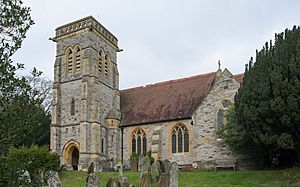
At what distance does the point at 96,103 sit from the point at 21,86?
23281 millimetres

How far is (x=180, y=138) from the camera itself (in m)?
27.8

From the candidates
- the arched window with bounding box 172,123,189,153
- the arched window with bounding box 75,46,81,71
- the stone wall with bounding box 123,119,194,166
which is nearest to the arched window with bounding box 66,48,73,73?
the arched window with bounding box 75,46,81,71

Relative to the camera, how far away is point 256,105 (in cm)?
1744

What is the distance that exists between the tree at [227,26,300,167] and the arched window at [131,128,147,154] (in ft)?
39.8

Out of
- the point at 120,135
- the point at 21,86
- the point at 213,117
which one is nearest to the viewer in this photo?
the point at 21,86

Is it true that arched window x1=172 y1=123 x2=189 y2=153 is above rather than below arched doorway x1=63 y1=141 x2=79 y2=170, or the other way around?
above

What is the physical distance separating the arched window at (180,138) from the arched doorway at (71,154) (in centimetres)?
767

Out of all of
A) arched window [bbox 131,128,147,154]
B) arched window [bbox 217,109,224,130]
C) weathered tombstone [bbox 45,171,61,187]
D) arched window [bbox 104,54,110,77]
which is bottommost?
weathered tombstone [bbox 45,171,61,187]

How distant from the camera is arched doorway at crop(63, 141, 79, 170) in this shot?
29.2 m

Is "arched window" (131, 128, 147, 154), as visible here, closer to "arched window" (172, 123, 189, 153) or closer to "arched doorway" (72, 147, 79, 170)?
"arched window" (172, 123, 189, 153)

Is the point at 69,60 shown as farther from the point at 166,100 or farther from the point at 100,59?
the point at 166,100

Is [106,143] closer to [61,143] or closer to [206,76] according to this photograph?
[61,143]

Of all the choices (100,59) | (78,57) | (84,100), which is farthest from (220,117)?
(78,57)

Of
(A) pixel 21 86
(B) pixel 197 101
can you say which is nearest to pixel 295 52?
(B) pixel 197 101
